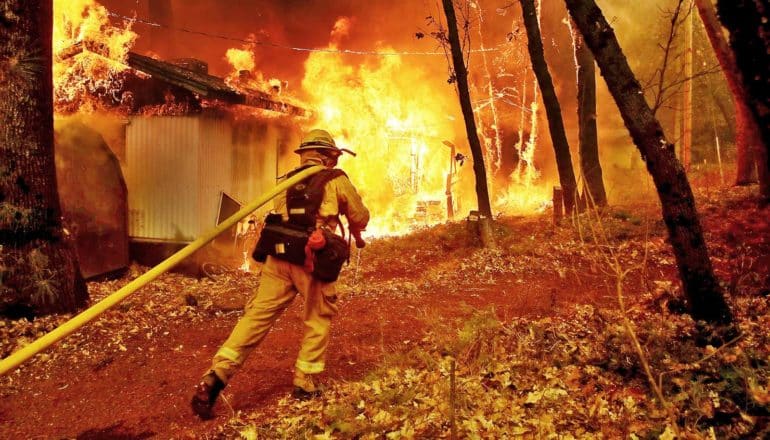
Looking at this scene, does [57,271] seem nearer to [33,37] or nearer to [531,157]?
[33,37]

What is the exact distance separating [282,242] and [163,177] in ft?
27.6

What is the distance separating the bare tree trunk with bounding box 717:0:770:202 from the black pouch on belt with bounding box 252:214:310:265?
3.28m

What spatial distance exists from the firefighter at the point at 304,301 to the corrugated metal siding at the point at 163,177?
758 centimetres

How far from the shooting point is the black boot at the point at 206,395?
4154mm

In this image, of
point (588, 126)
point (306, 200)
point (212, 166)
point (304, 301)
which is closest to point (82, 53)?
point (212, 166)

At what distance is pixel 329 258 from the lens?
4484 mm

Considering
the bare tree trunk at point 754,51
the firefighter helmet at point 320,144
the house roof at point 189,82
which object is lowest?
the firefighter helmet at point 320,144

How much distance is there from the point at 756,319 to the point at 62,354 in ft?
25.3

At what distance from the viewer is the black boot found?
415 centimetres

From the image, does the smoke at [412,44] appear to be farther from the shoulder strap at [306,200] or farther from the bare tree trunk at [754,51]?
the bare tree trunk at [754,51]

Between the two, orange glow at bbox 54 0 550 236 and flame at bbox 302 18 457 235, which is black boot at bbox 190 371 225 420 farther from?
flame at bbox 302 18 457 235

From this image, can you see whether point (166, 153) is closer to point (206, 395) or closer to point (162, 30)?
point (206, 395)

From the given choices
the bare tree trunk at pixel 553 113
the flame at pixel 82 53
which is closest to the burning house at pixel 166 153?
the flame at pixel 82 53

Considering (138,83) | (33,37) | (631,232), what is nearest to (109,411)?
(33,37)
